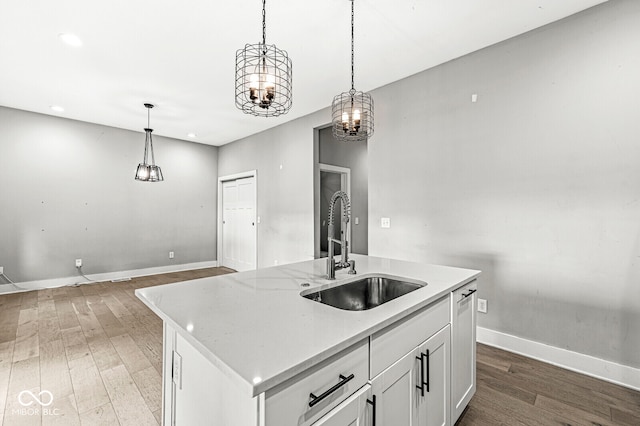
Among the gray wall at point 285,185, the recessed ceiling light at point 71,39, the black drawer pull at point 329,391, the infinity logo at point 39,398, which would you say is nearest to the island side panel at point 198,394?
the black drawer pull at point 329,391

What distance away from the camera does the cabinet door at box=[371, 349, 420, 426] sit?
106 centimetres

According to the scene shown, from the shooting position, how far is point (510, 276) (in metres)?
2.59

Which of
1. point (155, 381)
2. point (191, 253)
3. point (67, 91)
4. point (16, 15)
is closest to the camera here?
point (155, 381)

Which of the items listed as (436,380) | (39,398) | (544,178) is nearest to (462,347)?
(436,380)

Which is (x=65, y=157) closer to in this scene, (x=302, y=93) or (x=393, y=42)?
(x=302, y=93)

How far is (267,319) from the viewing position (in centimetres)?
106

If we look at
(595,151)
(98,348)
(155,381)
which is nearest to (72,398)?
(155,381)

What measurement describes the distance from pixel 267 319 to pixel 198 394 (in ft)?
1.07

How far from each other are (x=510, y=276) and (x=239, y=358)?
2588 millimetres

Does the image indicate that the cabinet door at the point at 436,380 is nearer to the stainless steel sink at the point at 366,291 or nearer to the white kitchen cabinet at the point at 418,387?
the white kitchen cabinet at the point at 418,387

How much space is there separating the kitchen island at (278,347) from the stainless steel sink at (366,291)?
7cm

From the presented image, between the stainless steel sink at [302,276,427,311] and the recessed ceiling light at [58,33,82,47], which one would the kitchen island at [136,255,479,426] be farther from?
the recessed ceiling light at [58,33,82,47]

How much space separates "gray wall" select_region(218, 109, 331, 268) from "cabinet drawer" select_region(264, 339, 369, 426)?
3532 mm

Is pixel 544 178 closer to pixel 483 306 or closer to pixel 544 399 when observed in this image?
pixel 483 306
